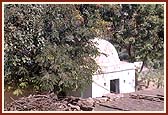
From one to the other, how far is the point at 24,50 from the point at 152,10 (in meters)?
10.5

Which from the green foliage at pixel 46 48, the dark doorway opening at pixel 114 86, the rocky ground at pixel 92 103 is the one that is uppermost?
the green foliage at pixel 46 48

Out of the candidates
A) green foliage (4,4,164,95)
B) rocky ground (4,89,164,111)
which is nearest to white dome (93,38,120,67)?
green foliage (4,4,164,95)

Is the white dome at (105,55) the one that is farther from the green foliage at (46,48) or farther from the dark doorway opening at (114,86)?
the green foliage at (46,48)

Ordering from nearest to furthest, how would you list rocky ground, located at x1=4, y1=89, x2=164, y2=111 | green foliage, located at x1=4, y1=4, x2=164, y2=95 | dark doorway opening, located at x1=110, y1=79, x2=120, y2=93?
1. rocky ground, located at x1=4, y1=89, x2=164, y2=111
2. green foliage, located at x1=4, y1=4, x2=164, y2=95
3. dark doorway opening, located at x1=110, y1=79, x2=120, y2=93

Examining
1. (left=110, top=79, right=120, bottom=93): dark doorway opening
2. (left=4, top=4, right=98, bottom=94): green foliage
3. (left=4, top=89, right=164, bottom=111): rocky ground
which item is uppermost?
(left=4, top=4, right=98, bottom=94): green foliage

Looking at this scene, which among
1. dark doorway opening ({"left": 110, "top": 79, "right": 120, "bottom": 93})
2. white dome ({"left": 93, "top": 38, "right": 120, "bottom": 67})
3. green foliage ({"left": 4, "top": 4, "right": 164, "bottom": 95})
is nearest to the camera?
green foliage ({"left": 4, "top": 4, "right": 164, "bottom": 95})

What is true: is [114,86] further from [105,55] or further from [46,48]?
[46,48]

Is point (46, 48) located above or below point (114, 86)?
above

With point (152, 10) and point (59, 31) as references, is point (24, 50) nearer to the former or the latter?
point (59, 31)

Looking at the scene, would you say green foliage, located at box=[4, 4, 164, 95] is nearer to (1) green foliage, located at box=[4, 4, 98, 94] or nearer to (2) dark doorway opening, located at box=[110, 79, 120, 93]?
(1) green foliage, located at box=[4, 4, 98, 94]

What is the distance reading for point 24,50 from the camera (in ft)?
36.0

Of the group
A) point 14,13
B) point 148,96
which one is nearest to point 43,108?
point 14,13

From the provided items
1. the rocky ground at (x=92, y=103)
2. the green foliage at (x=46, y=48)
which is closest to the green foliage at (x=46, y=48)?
the green foliage at (x=46, y=48)

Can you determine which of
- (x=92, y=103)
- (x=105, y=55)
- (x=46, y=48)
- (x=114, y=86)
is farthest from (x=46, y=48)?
(x=114, y=86)
